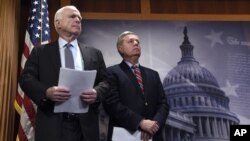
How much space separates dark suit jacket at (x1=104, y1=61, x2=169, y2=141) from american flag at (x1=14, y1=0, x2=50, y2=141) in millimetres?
697

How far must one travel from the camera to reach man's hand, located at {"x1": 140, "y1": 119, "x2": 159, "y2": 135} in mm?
2822

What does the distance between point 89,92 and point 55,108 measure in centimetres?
22

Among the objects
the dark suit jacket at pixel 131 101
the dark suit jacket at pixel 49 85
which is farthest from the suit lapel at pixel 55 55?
the dark suit jacket at pixel 131 101

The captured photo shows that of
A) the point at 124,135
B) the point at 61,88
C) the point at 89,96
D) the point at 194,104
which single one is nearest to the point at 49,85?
the point at 61,88

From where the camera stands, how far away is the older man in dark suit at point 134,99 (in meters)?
2.85

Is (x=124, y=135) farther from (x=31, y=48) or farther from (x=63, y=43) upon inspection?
(x=31, y=48)

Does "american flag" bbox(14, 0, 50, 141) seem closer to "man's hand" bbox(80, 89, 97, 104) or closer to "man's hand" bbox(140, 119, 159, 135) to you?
"man's hand" bbox(140, 119, 159, 135)

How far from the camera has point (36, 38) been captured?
347 cm

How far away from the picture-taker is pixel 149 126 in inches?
111

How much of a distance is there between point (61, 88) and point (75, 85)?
0.30 ft

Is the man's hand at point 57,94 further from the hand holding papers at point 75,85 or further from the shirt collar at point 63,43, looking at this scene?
the shirt collar at point 63,43

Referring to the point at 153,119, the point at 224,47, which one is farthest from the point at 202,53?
the point at 153,119

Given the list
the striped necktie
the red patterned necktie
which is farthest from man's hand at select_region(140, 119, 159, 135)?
the striped necktie

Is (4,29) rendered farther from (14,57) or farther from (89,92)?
(89,92)
